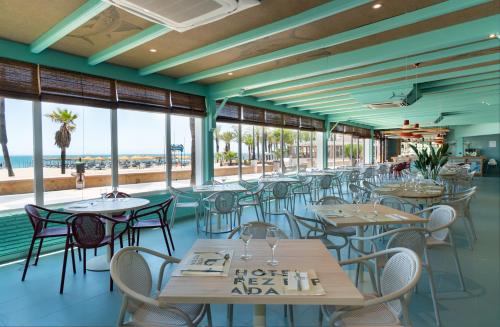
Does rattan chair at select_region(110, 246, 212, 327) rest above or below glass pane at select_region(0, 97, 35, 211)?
below

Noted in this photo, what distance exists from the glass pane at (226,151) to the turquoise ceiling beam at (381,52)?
119 cm

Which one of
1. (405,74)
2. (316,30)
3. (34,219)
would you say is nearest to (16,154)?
(34,219)

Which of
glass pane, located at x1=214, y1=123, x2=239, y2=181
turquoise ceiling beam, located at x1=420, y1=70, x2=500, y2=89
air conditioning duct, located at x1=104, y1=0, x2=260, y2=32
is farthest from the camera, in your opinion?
glass pane, located at x1=214, y1=123, x2=239, y2=181

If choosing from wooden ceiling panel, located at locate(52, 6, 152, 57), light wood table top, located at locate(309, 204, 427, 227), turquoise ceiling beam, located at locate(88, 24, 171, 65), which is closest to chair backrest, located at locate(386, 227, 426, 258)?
light wood table top, located at locate(309, 204, 427, 227)

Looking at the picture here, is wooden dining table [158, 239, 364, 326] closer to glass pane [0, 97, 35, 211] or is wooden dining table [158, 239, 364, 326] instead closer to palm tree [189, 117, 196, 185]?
glass pane [0, 97, 35, 211]

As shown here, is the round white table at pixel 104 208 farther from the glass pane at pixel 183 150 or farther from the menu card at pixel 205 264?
the glass pane at pixel 183 150

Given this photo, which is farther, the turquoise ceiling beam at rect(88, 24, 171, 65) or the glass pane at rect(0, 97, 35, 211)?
the glass pane at rect(0, 97, 35, 211)

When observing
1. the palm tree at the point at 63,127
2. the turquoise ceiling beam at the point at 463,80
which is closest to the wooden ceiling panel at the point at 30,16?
the palm tree at the point at 63,127

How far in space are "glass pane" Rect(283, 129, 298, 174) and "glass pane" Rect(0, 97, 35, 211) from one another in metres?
6.86

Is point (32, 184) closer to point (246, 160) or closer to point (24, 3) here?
point (24, 3)

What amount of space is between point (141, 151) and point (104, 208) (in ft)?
8.94

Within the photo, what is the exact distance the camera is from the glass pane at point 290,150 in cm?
964

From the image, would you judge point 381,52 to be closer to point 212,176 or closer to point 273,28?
point 273,28

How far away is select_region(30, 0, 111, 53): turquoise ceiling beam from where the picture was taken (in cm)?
281
